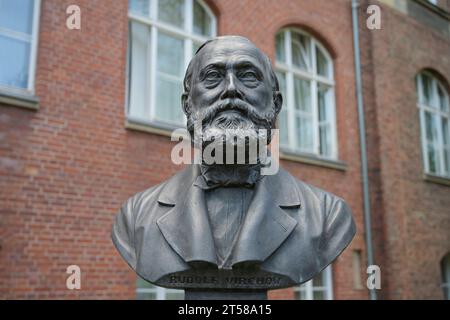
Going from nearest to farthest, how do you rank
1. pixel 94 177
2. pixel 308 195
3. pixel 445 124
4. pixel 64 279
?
pixel 308 195 → pixel 64 279 → pixel 94 177 → pixel 445 124

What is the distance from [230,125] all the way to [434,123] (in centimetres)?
1071

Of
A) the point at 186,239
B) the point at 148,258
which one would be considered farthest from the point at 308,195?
the point at 148,258

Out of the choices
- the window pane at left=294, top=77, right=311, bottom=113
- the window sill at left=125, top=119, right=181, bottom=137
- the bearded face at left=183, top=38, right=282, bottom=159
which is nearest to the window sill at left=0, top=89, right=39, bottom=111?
the window sill at left=125, top=119, right=181, bottom=137

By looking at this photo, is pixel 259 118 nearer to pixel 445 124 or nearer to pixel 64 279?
pixel 64 279

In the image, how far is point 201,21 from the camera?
8.59 meters

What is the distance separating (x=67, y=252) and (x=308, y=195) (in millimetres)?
3926

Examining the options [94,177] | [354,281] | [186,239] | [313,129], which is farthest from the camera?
[313,129]

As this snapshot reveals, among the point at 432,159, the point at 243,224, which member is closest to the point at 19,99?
the point at 243,224

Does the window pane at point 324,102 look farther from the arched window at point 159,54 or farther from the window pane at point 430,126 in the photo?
the arched window at point 159,54

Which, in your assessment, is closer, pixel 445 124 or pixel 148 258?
pixel 148 258

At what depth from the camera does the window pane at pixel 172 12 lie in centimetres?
804

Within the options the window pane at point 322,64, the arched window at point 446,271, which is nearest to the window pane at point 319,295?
the arched window at point 446,271

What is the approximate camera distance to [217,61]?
2602mm

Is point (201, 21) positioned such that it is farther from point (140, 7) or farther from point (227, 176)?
point (227, 176)
